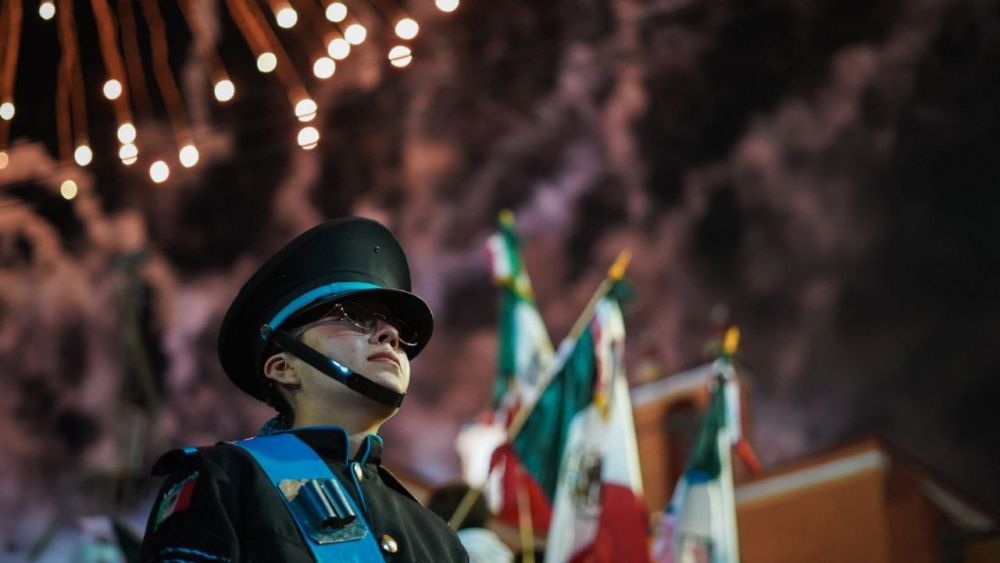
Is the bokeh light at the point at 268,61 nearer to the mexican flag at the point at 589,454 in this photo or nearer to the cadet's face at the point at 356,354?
the mexican flag at the point at 589,454

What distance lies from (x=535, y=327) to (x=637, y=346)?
4927 millimetres

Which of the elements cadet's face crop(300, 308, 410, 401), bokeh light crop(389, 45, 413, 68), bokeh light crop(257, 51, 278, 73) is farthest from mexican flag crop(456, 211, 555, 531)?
cadet's face crop(300, 308, 410, 401)

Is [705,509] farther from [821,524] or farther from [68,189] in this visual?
[68,189]

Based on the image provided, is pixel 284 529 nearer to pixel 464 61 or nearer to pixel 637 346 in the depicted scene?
pixel 464 61

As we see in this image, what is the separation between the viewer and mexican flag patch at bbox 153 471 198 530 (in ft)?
7.64

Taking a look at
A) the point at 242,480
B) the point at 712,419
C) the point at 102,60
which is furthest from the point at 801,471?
the point at 242,480

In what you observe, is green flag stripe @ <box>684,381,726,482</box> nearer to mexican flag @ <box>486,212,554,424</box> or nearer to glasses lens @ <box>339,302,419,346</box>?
mexican flag @ <box>486,212,554,424</box>

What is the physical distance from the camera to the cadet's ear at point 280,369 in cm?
276

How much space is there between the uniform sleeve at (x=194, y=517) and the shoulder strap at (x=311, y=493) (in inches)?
4.2

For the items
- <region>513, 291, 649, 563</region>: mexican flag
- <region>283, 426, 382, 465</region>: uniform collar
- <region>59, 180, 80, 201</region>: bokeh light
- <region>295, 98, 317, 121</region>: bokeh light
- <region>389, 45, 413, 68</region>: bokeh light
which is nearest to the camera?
<region>283, 426, 382, 465</region>: uniform collar

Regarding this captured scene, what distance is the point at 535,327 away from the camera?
36.3 ft

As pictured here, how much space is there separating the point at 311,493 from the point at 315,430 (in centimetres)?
19

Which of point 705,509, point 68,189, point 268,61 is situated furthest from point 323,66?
point 68,189

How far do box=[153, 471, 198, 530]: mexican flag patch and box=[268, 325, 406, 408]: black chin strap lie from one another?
39 centimetres
